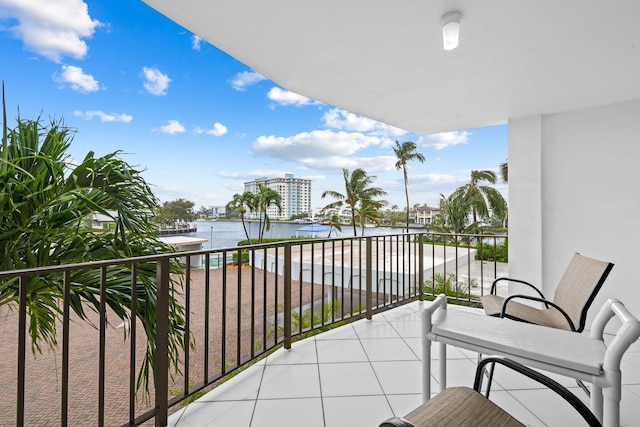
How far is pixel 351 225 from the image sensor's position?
21719 millimetres

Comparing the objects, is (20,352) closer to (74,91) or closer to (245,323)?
(245,323)

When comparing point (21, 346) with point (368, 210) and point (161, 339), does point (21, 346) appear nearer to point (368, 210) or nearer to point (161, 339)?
point (161, 339)

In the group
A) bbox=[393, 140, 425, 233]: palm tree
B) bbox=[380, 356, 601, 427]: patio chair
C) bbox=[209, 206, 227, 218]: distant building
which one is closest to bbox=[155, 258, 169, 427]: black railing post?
bbox=[380, 356, 601, 427]: patio chair

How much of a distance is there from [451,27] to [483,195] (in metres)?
16.9

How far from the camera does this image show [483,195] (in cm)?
1655

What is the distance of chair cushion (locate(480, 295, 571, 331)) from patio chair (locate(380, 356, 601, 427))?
1.13 m

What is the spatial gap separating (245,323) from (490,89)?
10.6 meters

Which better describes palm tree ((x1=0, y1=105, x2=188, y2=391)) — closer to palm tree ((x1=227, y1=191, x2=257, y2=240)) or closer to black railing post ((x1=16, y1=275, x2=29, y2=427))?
black railing post ((x1=16, y1=275, x2=29, y2=427))

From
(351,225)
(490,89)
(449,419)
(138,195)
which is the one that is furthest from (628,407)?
(351,225)

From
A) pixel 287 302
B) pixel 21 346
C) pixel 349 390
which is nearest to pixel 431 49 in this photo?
pixel 287 302

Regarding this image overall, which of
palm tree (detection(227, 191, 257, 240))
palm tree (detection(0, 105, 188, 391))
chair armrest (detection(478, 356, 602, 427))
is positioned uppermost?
palm tree (detection(227, 191, 257, 240))

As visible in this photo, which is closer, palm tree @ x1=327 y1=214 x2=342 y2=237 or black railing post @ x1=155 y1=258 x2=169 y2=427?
black railing post @ x1=155 y1=258 x2=169 y2=427

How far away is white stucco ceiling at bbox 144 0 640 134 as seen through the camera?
170 centimetres

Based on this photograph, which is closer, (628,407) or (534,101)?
(628,407)
